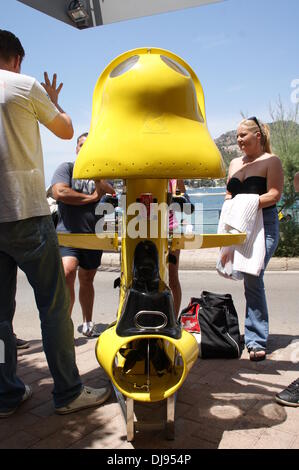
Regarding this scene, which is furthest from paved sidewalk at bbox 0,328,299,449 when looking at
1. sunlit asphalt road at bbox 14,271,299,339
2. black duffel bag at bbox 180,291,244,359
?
sunlit asphalt road at bbox 14,271,299,339

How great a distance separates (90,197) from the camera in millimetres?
4051

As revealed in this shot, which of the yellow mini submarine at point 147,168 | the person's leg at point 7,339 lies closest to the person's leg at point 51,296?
the person's leg at point 7,339

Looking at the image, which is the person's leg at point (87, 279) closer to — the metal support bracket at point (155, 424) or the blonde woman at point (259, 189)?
the blonde woman at point (259, 189)

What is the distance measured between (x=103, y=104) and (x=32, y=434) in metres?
1.84

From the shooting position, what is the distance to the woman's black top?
140 inches

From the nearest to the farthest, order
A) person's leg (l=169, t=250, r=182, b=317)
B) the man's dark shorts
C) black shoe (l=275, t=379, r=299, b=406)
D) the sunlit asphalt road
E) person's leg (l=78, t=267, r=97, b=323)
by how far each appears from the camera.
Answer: black shoe (l=275, t=379, r=299, b=406) < person's leg (l=169, t=250, r=182, b=317) < the man's dark shorts < person's leg (l=78, t=267, r=97, b=323) < the sunlit asphalt road

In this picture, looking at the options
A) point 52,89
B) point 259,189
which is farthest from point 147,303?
point 259,189

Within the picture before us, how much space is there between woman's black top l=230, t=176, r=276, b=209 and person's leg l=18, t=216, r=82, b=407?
1776mm

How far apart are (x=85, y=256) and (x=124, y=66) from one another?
2132mm

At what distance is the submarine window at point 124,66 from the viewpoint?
2.24 metres

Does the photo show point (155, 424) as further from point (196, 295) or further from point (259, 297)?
point (196, 295)

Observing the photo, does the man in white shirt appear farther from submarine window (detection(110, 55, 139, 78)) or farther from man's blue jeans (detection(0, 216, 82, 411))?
submarine window (detection(110, 55, 139, 78))

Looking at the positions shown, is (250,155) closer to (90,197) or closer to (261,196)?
(261,196)
